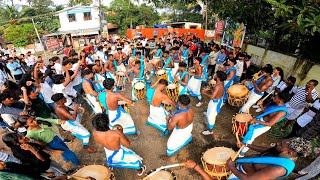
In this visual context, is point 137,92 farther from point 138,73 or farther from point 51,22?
point 51,22

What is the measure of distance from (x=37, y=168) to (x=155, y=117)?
2.83 meters

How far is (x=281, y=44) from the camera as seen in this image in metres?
8.95

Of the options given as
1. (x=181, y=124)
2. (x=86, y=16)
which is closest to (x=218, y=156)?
(x=181, y=124)

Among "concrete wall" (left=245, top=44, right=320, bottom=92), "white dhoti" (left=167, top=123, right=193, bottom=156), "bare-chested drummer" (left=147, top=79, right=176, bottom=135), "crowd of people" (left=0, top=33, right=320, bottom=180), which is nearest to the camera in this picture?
"crowd of people" (left=0, top=33, right=320, bottom=180)

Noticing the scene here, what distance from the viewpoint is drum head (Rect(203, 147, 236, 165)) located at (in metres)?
3.22

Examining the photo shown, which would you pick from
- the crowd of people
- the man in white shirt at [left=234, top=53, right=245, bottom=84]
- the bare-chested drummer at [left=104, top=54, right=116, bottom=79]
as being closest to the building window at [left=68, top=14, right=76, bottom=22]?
the crowd of people

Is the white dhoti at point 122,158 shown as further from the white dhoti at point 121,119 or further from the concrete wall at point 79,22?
the concrete wall at point 79,22

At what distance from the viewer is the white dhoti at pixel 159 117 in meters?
4.98

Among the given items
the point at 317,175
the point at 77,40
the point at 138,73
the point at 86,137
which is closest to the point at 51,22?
the point at 77,40

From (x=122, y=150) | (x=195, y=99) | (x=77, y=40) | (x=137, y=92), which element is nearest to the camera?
(x=122, y=150)

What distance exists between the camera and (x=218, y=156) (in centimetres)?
333

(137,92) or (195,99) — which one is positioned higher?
(137,92)

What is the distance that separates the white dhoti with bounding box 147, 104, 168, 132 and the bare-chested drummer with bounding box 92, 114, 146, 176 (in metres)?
1.52

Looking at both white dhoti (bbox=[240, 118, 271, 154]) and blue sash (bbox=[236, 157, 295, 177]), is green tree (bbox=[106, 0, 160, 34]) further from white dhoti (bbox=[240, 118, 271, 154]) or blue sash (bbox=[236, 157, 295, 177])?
blue sash (bbox=[236, 157, 295, 177])
